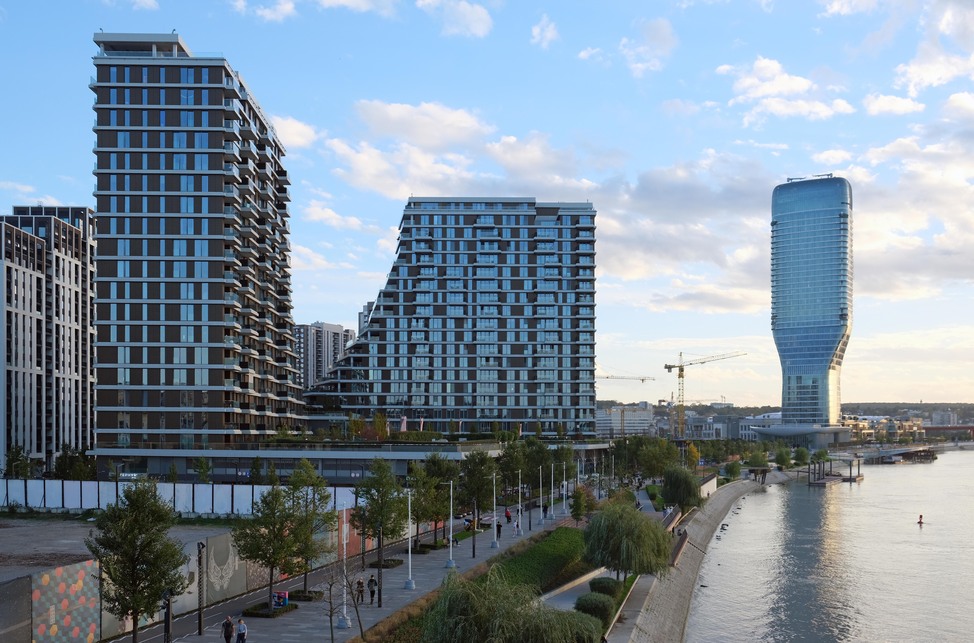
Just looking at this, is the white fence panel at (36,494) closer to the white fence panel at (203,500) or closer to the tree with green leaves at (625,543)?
the white fence panel at (203,500)

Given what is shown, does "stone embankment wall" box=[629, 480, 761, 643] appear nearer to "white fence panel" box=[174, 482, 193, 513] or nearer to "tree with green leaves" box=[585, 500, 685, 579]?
"tree with green leaves" box=[585, 500, 685, 579]

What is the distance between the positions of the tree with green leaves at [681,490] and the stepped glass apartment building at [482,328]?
2904 inches

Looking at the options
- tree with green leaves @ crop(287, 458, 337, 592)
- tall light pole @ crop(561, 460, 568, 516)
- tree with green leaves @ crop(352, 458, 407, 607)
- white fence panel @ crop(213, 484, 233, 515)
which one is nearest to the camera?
tree with green leaves @ crop(287, 458, 337, 592)

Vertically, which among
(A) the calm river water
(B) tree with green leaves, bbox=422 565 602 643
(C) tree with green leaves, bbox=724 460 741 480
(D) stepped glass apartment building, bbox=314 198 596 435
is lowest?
(C) tree with green leaves, bbox=724 460 741 480

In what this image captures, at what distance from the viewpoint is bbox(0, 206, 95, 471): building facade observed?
153625 mm

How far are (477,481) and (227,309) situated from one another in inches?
2396

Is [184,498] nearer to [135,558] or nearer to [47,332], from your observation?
[135,558]

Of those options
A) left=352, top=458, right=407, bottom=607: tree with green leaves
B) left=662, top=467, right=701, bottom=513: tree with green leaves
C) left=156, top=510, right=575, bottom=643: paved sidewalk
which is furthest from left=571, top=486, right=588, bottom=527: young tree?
left=662, top=467, right=701, bottom=513: tree with green leaves

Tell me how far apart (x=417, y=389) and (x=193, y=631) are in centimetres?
13863

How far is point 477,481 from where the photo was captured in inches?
3199

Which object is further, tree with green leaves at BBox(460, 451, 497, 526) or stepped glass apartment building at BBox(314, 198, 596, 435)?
stepped glass apartment building at BBox(314, 198, 596, 435)

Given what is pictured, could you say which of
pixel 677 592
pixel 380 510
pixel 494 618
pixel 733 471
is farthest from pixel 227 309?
pixel 733 471

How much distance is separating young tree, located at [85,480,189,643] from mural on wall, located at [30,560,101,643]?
166 cm

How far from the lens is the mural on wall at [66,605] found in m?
37.6
